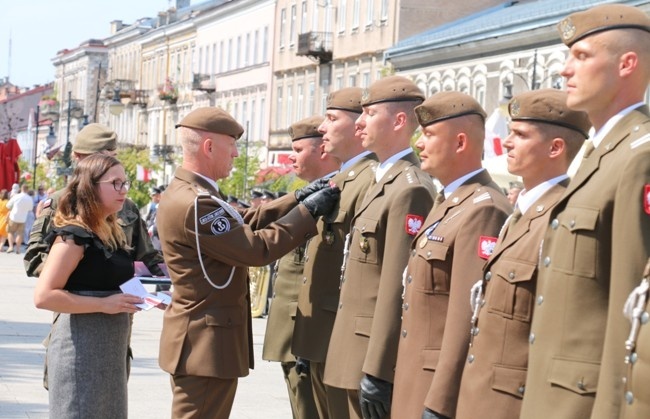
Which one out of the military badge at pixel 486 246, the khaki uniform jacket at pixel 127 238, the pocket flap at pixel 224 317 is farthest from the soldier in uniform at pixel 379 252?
the khaki uniform jacket at pixel 127 238

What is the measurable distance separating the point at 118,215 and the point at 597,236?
450cm

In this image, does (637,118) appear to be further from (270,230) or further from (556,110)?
(270,230)

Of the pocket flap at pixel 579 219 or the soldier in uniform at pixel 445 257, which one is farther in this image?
the soldier in uniform at pixel 445 257

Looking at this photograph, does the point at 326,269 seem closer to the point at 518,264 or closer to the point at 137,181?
the point at 518,264

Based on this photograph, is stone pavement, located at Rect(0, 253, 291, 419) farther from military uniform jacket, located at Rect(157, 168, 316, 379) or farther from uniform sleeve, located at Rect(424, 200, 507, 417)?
uniform sleeve, located at Rect(424, 200, 507, 417)

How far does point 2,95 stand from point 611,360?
146836mm

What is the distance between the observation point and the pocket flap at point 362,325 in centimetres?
656

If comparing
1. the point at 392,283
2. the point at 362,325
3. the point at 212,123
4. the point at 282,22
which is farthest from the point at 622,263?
the point at 282,22

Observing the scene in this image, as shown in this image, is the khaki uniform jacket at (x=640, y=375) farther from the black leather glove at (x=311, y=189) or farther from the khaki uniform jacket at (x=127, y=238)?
the khaki uniform jacket at (x=127, y=238)

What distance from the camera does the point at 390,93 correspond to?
6.67m

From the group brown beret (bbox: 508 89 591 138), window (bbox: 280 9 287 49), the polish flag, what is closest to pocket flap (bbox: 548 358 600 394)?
brown beret (bbox: 508 89 591 138)

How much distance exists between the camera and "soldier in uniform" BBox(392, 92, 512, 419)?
5.36m

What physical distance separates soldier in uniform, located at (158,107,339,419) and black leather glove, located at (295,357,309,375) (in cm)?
40

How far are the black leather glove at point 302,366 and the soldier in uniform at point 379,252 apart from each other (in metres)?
0.67
